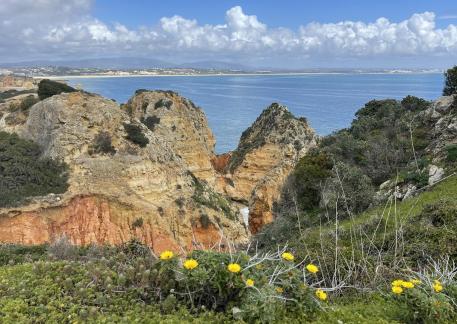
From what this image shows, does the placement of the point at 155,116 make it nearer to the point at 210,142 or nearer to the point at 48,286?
the point at 210,142

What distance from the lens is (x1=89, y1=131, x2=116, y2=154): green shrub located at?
23531 mm

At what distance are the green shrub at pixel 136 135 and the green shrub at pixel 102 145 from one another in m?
1.38

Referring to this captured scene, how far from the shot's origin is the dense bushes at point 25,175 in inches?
807

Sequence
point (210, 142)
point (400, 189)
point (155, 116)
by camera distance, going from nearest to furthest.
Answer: point (400, 189)
point (155, 116)
point (210, 142)

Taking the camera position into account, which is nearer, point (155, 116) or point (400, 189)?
point (400, 189)

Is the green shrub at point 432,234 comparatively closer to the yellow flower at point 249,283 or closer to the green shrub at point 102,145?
the yellow flower at point 249,283

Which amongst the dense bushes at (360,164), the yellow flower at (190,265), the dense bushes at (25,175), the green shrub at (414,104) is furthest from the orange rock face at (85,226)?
the green shrub at (414,104)

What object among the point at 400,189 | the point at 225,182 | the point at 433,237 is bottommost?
the point at 225,182

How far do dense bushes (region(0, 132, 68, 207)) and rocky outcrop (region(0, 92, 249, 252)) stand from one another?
1.59ft

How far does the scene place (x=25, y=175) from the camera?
71.4 ft

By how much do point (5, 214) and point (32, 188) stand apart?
2021 mm

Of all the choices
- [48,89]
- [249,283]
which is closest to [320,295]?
[249,283]

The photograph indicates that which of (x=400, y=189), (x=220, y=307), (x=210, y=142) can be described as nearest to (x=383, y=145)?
(x=400, y=189)

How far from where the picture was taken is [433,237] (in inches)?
309
